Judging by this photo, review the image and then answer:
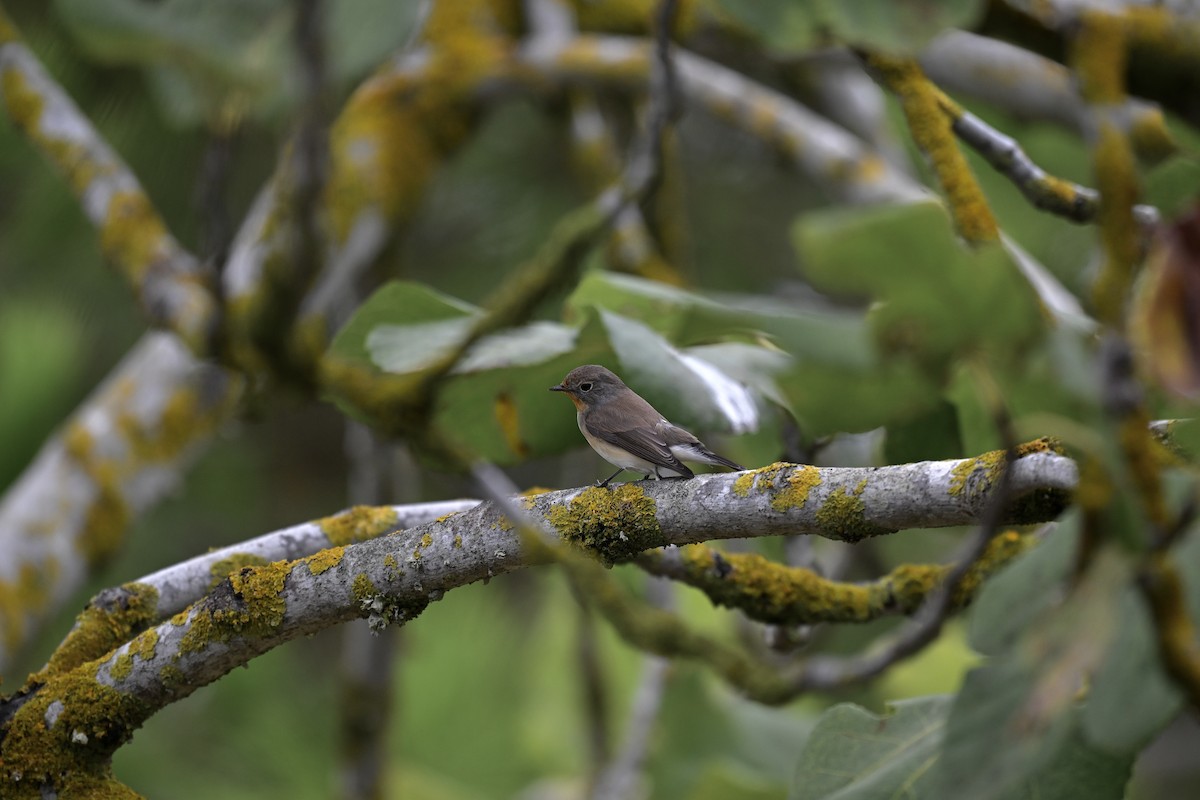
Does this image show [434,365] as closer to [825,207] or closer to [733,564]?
[733,564]

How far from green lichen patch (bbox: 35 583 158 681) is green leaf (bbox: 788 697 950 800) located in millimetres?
836

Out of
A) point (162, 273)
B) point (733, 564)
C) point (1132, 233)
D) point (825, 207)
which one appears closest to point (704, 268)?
point (825, 207)

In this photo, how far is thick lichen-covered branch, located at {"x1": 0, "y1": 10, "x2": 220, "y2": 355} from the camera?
2551 millimetres

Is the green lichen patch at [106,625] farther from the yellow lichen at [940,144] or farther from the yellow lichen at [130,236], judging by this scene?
the yellow lichen at [130,236]

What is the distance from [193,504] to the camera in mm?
5453

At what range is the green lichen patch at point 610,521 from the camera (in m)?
1.19

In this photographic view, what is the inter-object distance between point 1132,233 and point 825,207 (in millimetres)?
4723

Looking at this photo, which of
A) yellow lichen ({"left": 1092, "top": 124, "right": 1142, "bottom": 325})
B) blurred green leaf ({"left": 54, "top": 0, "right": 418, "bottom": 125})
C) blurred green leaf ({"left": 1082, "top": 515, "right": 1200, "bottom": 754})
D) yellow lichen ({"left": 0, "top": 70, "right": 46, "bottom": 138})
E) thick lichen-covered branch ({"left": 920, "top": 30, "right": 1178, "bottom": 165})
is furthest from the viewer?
thick lichen-covered branch ({"left": 920, "top": 30, "right": 1178, "bottom": 165})

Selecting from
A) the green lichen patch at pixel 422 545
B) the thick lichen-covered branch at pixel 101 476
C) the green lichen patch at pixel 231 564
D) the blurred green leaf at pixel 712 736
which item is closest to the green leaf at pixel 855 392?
the green lichen patch at pixel 422 545

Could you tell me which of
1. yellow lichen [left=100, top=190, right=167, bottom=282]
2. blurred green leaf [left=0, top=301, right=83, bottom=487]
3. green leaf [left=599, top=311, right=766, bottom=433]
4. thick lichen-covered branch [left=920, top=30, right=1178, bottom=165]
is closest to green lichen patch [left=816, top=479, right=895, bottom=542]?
green leaf [left=599, top=311, right=766, bottom=433]

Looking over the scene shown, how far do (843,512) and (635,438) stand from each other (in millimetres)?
498

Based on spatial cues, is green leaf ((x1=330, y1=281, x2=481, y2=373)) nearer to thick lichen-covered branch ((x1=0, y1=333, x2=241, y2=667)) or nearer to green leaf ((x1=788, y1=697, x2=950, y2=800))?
green leaf ((x1=788, y1=697, x2=950, y2=800))

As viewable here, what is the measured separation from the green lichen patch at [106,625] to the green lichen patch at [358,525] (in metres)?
0.24

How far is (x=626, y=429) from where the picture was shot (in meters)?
1.56
